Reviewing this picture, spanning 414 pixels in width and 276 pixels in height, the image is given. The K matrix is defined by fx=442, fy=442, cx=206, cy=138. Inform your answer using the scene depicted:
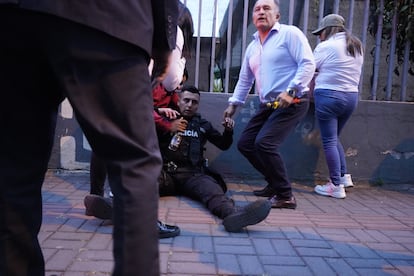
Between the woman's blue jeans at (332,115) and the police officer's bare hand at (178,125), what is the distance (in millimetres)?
1363

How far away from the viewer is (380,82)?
523cm

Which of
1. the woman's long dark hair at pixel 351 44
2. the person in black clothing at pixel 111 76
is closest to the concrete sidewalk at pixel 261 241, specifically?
the person in black clothing at pixel 111 76

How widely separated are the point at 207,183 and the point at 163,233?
0.98 meters

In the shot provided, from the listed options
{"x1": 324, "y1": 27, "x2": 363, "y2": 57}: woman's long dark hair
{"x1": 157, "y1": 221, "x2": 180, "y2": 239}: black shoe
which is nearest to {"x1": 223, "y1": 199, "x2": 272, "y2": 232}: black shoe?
{"x1": 157, "y1": 221, "x2": 180, "y2": 239}: black shoe

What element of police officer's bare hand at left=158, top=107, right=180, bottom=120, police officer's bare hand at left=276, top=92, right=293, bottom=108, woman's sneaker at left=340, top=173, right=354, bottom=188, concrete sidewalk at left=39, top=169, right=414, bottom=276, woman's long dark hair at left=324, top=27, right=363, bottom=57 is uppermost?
woman's long dark hair at left=324, top=27, right=363, bottom=57

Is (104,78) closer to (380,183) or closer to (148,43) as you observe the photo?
(148,43)

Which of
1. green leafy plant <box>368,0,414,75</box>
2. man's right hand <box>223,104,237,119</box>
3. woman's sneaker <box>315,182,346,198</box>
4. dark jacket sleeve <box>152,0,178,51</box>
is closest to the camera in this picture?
dark jacket sleeve <box>152,0,178,51</box>

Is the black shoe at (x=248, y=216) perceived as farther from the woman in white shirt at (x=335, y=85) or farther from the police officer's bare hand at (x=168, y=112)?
the woman in white shirt at (x=335, y=85)

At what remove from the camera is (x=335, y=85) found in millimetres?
4258

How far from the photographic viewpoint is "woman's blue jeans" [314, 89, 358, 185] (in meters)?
4.22

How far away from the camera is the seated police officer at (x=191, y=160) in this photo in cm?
353

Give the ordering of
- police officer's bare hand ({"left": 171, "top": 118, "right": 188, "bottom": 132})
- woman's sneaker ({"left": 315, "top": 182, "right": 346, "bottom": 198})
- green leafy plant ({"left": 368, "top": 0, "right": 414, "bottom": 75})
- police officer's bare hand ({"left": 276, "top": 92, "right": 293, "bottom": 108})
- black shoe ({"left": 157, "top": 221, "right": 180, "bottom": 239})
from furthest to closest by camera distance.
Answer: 1. green leafy plant ({"left": 368, "top": 0, "right": 414, "bottom": 75})
2. woman's sneaker ({"left": 315, "top": 182, "right": 346, "bottom": 198})
3. police officer's bare hand ({"left": 171, "top": 118, "right": 188, "bottom": 132})
4. police officer's bare hand ({"left": 276, "top": 92, "right": 293, "bottom": 108})
5. black shoe ({"left": 157, "top": 221, "right": 180, "bottom": 239})

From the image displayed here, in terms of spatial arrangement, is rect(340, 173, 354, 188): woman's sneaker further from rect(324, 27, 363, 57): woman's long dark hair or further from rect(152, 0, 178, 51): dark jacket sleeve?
rect(152, 0, 178, 51): dark jacket sleeve

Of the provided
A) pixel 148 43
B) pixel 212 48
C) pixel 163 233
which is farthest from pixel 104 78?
pixel 212 48
